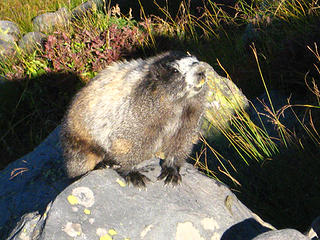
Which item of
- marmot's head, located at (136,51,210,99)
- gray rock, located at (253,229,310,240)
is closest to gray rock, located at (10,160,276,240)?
gray rock, located at (253,229,310,240)

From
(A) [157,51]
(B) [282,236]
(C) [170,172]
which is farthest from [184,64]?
(A) [157,51]

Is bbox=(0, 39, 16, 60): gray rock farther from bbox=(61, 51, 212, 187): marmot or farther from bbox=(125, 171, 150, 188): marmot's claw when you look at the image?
bbox=(125, 171, 150, 188): marmot's claw

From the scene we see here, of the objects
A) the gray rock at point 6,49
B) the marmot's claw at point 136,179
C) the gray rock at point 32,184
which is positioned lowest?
the gray rock at point 32,184

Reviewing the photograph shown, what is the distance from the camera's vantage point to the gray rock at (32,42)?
774 cm

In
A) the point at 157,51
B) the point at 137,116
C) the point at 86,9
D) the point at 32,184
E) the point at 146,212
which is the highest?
the point at 137,116

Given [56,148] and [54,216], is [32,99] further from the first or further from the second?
[54,216]

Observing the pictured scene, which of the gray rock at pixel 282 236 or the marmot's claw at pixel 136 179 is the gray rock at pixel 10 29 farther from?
the gray rock at pixel 282 236

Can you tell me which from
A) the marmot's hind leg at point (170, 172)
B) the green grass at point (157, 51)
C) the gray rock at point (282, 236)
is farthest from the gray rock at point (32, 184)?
the gray rock at point (282, 236)

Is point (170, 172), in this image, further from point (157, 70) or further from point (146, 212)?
point (157, 70)

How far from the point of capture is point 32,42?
811 centimetres

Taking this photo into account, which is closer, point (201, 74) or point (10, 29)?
point (201, 74)

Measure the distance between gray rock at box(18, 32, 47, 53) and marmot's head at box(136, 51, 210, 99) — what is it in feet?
14.1

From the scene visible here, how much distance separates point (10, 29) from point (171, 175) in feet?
27.3

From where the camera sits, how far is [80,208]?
→ 10.3ft
